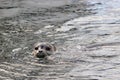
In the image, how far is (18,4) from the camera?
25922 mm

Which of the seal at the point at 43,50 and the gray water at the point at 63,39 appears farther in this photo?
the seal at the point at 43,50

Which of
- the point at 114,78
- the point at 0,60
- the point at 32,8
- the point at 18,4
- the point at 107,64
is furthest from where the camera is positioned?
the point at 18,4

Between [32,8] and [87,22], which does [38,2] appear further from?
[87,22]

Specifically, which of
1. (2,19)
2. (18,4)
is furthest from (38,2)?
(2,19)

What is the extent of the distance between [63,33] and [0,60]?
4292mm

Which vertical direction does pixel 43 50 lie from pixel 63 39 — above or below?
below

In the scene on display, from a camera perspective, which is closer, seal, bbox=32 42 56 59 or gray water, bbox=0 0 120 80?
gray water, bbox=0 0 120 80

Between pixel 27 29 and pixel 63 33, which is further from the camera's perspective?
pixel 27 29

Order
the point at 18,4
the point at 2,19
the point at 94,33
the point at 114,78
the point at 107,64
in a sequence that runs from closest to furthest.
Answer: the point at 114,78 → the point at 107,64 → the point at 94,33 → the point at 2,19 → the point at 18,4

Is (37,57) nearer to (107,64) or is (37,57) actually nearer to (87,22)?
(107,64)

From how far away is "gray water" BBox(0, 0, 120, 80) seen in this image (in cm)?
1123

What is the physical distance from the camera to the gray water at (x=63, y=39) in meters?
11.2

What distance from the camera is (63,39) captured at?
599 inches

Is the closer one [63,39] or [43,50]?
[43,50]
